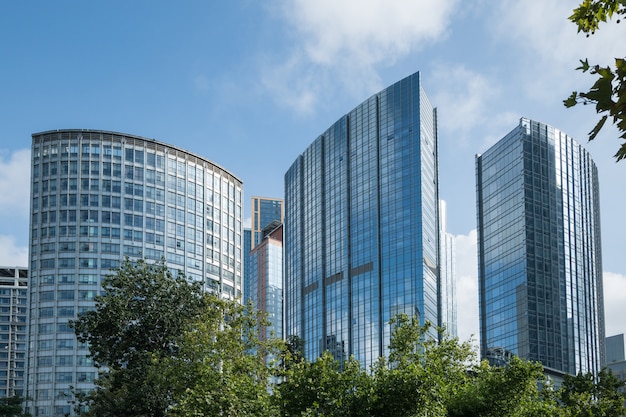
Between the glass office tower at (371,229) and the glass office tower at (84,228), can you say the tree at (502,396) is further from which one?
the glass office tower at (84,228)

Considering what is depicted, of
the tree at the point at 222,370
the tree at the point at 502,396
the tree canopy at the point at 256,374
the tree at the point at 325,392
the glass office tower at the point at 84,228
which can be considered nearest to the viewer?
the tree at the point at 325,392

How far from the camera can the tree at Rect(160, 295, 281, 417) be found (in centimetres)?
2933

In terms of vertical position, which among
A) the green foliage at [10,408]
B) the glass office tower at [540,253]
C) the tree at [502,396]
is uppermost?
the glass office tower at [540,253]

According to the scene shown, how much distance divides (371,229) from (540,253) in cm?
3108

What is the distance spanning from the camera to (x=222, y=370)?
3359 cm

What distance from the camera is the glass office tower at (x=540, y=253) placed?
439ft

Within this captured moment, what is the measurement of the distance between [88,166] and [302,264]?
52195 mm

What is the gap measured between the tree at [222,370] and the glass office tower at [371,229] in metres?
98.1

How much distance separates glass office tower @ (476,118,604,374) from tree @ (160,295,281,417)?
331 feet

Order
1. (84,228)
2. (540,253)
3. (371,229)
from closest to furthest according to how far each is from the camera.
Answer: (540,253) < (84,228) < (371,229)

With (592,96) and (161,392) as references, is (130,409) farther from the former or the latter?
(592,96)

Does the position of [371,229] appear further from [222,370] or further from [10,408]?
[222,370]

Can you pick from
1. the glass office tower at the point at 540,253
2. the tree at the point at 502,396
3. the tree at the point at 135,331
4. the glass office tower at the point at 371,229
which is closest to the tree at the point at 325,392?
the tree at the point at 502,396

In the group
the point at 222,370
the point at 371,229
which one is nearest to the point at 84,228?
the point at 371,229
